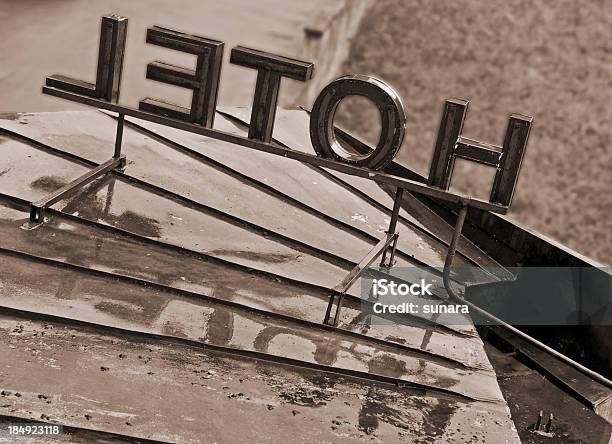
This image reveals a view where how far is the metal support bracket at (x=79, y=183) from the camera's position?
23.9ft

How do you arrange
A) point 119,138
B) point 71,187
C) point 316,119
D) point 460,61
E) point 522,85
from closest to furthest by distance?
point 316,119, point 71,187, point 119,138, point 522,85, point 460,61

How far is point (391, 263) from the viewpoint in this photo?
7.95 metres

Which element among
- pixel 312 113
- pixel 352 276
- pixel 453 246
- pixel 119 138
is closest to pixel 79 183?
pixel 119 138

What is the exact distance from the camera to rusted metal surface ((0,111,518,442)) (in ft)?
19.0

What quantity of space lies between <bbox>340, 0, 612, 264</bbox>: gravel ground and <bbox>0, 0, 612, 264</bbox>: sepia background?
1.1 inches

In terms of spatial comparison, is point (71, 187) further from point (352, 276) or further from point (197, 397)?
point (197, 397)

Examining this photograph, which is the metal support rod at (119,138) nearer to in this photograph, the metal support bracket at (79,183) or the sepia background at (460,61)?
the metal support bracket at (79,183)

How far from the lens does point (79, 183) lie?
7.79 m

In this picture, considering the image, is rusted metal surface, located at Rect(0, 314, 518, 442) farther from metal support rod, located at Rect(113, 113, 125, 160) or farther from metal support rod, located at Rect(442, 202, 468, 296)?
metal support rod, located at Rect(113, 113, 125, 160)

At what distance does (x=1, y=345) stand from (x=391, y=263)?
3212mm

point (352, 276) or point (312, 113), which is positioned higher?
point (312, 113)

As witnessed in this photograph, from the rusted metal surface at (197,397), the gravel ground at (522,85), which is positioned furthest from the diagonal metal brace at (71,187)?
the gravel ground at (522,85)

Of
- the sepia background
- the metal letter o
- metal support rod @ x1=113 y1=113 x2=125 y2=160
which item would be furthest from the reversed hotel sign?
the sepia background

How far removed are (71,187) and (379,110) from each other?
2.38 metres
